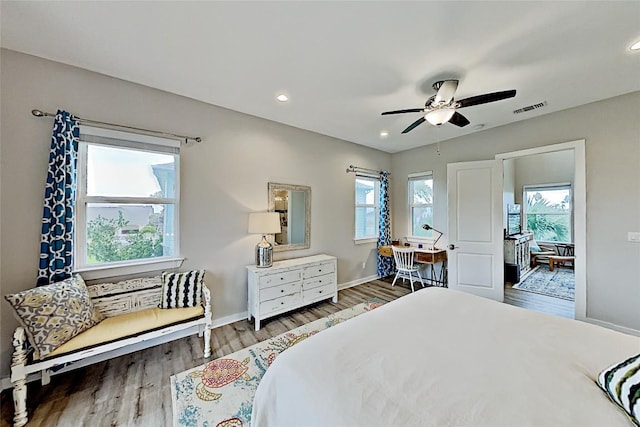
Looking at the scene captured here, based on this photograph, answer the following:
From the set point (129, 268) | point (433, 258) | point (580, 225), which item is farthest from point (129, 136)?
point (580, 225)

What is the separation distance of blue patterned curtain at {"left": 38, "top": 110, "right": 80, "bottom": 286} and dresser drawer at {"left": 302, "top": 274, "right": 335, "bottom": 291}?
7.89 ft

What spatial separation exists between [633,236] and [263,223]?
13.7 feet

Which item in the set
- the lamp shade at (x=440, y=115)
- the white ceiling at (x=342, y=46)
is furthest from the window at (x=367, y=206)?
the lamp shade at (x=440, y=115)

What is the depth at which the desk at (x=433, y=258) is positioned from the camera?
4.24m

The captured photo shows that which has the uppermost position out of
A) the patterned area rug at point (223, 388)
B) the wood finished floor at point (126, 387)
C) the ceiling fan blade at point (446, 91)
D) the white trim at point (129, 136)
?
the ceiling fan blade at point (446, 91)

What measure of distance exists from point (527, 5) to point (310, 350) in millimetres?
2468

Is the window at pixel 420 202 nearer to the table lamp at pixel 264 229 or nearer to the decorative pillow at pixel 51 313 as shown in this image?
the table lamp at pixel 264 229

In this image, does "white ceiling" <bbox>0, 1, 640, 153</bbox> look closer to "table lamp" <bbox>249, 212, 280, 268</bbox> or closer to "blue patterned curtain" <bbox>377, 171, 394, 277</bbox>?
"table lamp" <bbox>249, 212, 280, 268</bbox>

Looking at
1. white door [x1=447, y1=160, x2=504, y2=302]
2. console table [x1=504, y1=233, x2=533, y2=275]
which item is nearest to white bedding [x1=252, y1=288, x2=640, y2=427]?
white door [x1=447, y1=160, x2=504, y2=302]

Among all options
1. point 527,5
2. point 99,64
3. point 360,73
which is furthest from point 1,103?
point 527,5

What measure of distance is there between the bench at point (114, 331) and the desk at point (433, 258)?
341cm

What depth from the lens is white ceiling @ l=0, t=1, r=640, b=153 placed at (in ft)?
5.25

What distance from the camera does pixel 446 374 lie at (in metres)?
1.09

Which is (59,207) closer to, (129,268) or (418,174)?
(129,268)
